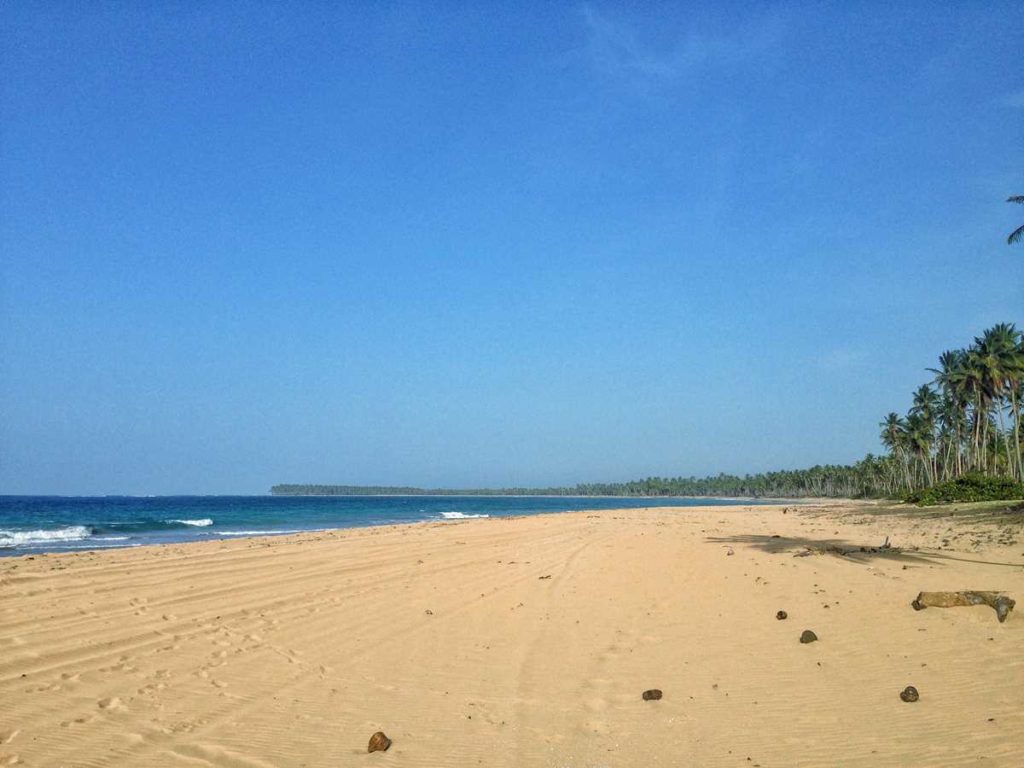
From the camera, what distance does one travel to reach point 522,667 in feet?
24.7

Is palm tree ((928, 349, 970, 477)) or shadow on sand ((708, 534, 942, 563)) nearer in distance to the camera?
shadow on sand ((708, 534, 942, 563))

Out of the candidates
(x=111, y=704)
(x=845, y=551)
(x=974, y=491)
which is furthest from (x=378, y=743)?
(x=974, y=491)

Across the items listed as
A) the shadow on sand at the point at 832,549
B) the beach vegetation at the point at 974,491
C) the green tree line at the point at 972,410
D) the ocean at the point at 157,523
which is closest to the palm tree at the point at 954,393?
the green tree line at the point at 972,410

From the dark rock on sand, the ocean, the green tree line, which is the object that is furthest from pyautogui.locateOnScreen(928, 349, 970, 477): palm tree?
the dark rock on sand

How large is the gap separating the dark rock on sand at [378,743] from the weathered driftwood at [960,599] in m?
7.41

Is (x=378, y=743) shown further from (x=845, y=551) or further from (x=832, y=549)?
(x=832, y=549)

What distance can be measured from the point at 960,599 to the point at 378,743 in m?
7.95

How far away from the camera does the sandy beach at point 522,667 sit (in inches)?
206

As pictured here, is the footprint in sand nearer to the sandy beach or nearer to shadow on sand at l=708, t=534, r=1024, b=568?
the sandy beach

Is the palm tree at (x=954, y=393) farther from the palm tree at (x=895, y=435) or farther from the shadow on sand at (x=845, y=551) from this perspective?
the shadow on sand at (x=845, y=551)

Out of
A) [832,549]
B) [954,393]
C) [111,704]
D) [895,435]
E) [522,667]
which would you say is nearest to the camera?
[111,704]

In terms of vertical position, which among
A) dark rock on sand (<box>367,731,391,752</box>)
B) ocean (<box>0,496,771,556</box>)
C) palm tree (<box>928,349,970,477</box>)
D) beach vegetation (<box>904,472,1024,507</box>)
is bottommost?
ocean (<box>0,496,771,556</box>)

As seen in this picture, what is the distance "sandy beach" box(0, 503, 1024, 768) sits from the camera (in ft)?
17.2

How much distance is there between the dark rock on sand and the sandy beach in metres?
0.08
